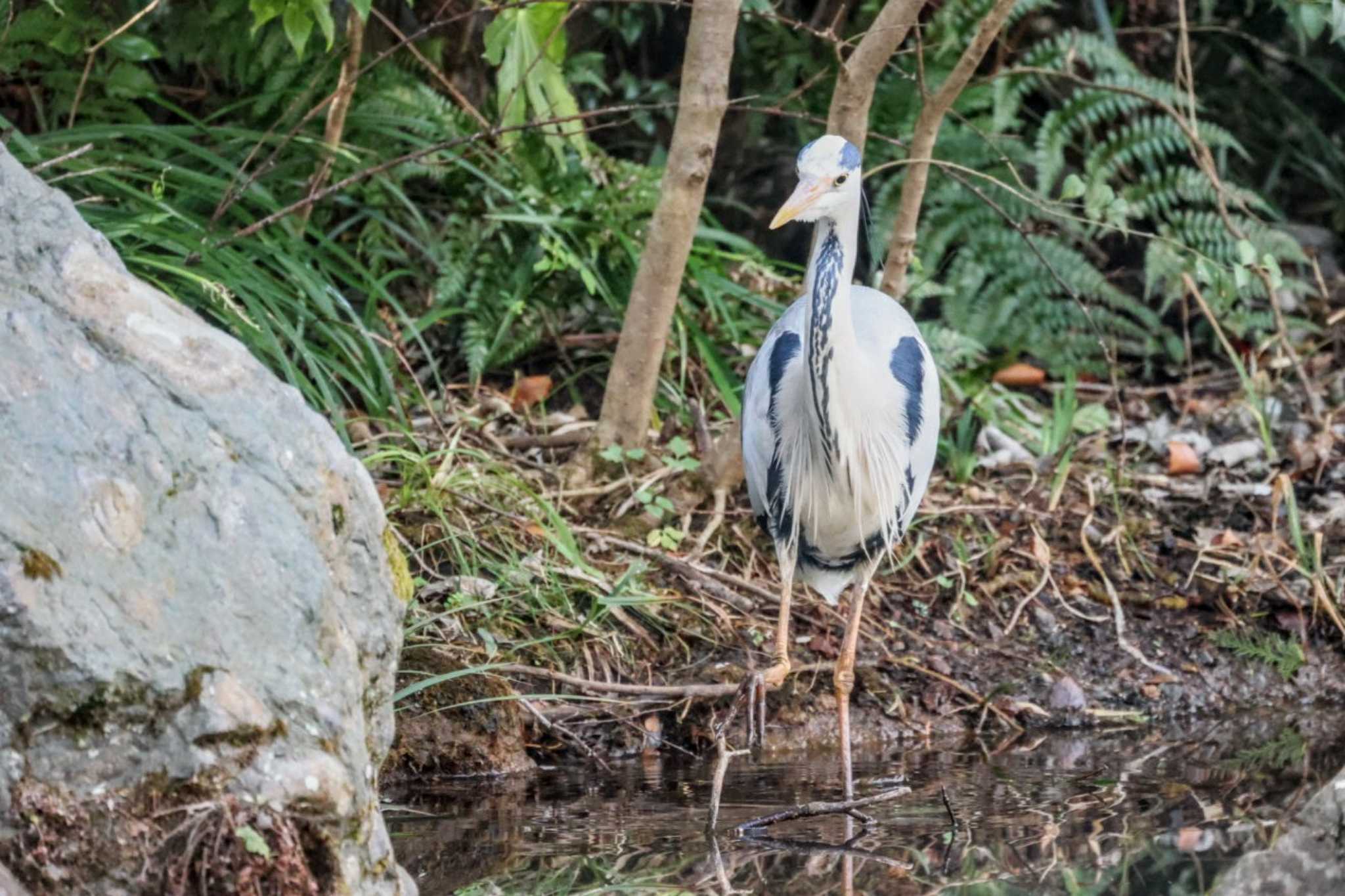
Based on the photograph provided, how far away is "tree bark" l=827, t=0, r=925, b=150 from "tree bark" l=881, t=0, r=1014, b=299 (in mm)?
216

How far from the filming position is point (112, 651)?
264 centimetres

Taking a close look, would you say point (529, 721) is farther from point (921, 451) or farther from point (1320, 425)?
point (1320, 425)

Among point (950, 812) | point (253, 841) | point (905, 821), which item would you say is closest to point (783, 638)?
point (905, 821)

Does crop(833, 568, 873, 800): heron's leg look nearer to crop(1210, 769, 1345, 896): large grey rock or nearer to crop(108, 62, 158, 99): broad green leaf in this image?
crop(1210, 769, 1345, 896): large grey rock

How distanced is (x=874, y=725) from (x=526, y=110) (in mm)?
2476

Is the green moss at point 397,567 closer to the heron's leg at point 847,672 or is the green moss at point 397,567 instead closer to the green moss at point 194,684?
the green moss at point 194,684

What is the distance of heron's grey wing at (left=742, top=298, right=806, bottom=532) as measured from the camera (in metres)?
4.52

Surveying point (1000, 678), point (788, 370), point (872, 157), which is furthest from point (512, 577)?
point (872, 157)

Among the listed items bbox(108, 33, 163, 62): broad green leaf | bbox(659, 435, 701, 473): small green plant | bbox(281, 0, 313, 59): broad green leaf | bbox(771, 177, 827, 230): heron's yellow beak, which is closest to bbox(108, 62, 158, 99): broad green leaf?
bbox(108, 33, 163, 62): broad green leaf

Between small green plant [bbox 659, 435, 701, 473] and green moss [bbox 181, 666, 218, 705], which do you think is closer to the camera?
green moss [bbox 181, 666, 218, 705]

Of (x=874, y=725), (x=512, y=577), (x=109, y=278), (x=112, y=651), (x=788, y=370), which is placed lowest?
(x=874, y=725)

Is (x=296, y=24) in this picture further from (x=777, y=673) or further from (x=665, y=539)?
(x=777, y=673)

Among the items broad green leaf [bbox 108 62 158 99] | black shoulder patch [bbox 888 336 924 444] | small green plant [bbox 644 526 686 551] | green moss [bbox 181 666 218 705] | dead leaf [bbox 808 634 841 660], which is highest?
green moss [bbox 181 666 218 705]

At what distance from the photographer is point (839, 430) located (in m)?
4.25
